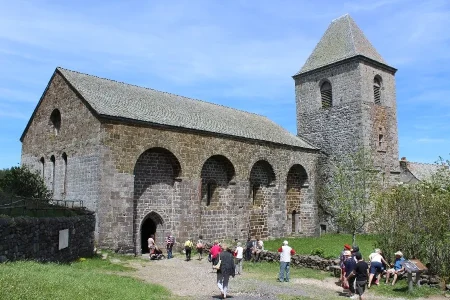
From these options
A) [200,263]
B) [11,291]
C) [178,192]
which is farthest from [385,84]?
[11,291]

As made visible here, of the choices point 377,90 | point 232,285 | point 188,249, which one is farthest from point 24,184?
point 377,90

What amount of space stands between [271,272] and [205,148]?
9.14 meters

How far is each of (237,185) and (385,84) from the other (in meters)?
16.8

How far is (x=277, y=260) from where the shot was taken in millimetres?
18734

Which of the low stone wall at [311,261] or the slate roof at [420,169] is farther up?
the slate roof at [420,169]

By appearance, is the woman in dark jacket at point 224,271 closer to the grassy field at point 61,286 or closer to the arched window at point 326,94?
the grassy field at point 61,286

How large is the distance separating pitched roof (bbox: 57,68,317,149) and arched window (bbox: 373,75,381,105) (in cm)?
671

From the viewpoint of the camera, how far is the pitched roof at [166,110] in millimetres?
21344

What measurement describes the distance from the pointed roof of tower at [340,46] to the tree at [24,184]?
22755 mm

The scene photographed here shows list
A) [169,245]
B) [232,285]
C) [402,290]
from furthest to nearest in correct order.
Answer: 1. [169,245]
2. [232,285]
3. [402,290]

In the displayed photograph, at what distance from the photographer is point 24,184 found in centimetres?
2127

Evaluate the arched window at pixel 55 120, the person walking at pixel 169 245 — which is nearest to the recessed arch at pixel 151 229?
the person walking at pixel 169 245

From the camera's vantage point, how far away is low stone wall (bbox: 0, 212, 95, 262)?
1180cm

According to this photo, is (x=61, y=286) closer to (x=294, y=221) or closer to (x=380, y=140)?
(x=294, y=221)
